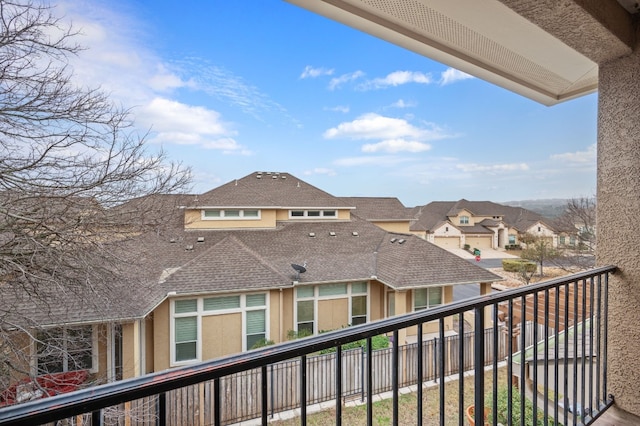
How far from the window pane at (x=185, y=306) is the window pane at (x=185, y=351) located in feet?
2.26

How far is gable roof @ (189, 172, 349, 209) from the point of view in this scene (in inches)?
374

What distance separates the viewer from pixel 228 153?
757 cm

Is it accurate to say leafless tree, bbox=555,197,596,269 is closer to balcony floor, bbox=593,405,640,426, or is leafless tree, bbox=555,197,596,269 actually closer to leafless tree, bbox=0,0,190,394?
balcony floor, bbox=593,405,640,426

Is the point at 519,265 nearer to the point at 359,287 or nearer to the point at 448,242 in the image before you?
the point at 359,287

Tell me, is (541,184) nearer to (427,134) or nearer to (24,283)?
(427,134)

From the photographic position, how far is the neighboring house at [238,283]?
5.15 metres

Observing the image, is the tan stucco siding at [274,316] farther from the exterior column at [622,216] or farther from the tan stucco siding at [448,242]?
the exterior column at [622,216]

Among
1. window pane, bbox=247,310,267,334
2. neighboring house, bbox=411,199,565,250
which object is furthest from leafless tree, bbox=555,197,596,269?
window pane, bbox=247,310,267,334

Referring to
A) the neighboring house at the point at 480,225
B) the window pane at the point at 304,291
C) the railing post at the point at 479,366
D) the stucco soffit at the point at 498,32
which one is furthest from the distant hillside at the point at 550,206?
the window pane at the point at 304,291

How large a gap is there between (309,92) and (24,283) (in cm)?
740

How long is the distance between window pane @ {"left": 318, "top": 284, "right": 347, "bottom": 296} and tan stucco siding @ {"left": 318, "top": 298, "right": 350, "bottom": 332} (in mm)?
181

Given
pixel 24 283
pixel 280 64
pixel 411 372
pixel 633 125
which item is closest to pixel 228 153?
pixel 280 64

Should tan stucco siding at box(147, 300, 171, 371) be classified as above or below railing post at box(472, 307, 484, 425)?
below

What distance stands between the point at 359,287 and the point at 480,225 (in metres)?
3.54
